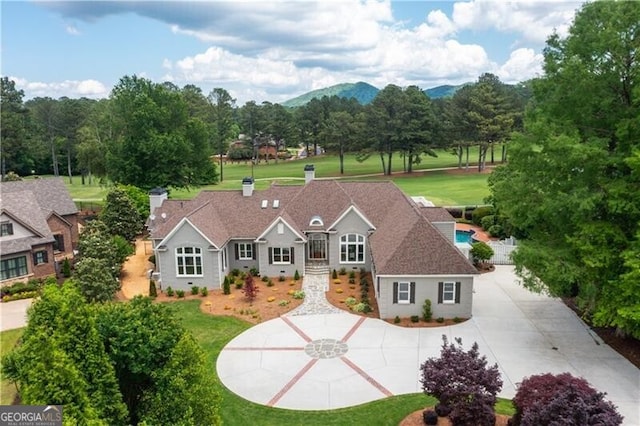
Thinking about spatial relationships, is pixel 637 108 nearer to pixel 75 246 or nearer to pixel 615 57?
pixel 615 57

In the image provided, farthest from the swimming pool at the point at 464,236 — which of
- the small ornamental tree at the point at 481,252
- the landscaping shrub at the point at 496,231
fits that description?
the small ornamental tree at the point at 481,252

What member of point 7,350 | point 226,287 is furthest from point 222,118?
point 7,350

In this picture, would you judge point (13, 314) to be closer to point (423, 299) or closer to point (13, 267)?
point (13, 267)

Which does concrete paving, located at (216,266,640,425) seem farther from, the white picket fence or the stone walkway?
the white picket fence

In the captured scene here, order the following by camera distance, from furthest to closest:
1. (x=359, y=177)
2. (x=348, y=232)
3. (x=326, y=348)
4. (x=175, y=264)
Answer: (x=359, y=177) < (x=348, y=232) < (x=175, y=264) < (x=326, y=348)

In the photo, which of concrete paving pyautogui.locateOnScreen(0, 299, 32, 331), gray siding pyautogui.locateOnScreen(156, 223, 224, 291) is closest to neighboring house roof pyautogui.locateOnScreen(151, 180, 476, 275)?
gray siding pyautogui.locateOnScreen(156, 223, 224, 291)

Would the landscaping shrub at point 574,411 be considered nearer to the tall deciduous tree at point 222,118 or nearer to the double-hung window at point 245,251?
the double-hung window at point 245,251

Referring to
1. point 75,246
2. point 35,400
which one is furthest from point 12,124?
point 35,400
